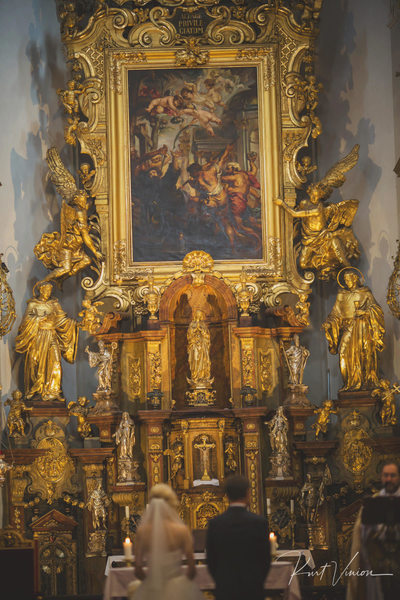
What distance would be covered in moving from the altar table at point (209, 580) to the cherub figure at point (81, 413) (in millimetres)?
4734

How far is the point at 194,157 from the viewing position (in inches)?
699

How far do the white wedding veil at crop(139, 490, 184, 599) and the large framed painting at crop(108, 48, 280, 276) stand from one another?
8.31 meters

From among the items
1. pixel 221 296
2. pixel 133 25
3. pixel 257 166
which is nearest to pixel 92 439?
pixel 221 296

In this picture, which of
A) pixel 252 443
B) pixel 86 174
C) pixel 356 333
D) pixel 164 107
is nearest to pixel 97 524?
pixel 252 443

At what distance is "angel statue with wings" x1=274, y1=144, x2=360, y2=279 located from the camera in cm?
1739

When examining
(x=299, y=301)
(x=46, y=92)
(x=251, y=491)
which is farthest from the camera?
(x=46, y=92)

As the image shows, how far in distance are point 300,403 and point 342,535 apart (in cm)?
199

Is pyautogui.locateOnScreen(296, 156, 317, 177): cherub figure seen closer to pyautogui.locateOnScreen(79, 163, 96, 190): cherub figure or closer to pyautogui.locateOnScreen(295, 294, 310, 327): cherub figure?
pyautogui.locateOnScreen(295, 294, 310, 327): cherub figure

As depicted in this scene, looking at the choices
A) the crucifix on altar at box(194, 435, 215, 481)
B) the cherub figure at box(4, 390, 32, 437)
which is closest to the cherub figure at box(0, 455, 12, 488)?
the cherub figure at box(4, 390, 32, 437)

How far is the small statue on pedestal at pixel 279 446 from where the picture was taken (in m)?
16.2

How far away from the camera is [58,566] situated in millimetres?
16219

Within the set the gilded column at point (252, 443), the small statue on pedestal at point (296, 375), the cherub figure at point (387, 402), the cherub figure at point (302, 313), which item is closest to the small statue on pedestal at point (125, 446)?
the gilded column at point (252, 443)

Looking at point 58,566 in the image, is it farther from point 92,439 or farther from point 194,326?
point 194,326

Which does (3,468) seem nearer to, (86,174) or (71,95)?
(86,174)
